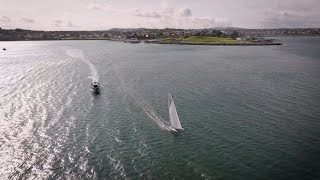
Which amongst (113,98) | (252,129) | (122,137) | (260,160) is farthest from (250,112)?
(113,98)

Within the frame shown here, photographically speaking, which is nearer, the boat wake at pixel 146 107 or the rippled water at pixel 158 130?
the rippled water at pixel 158 130

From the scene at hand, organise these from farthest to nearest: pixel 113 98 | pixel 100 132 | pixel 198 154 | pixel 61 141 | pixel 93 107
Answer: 1. pixel 113 98
2. pixel 93 107
3. pixel 100 132
4. pixel 61 141
5. pixel 198 154

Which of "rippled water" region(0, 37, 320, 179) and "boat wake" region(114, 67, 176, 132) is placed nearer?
"rippled water" region(0, 37, 320, 179)

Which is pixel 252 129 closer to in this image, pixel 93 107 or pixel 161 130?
pixel 161 130

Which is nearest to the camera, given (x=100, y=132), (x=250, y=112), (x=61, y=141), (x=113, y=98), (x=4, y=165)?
(x=4, y=165)

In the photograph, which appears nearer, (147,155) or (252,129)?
(147,155)

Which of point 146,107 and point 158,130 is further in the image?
point 146,107

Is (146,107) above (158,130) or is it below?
above
